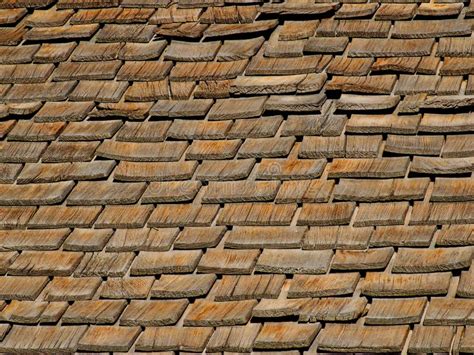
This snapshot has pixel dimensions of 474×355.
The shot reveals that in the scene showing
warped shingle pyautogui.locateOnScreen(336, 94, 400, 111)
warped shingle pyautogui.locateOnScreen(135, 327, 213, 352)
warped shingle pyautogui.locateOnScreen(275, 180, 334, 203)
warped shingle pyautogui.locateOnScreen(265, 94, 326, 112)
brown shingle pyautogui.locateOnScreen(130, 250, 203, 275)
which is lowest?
warped shingle pyautogui.locateOnScreen(135, 327, 213, 352)

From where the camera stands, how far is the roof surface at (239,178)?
505 cm

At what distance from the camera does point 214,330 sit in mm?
5098

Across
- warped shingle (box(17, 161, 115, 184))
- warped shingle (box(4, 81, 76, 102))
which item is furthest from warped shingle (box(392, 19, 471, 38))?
warped shingle (box(4, 81, 76, 102))

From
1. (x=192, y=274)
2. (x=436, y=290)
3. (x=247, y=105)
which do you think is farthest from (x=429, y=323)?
(x=247, y=105)

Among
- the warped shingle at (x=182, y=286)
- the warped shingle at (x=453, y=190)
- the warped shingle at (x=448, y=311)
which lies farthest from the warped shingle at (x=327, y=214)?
the warped shingle at (x=448, y=311)

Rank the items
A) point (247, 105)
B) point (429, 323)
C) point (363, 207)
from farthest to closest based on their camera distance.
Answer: point (247, 105) → point (363, 207) → point (429, 323)

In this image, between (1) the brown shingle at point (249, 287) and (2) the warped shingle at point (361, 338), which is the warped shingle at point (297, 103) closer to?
(1) the brown shingle at point (249, 287)

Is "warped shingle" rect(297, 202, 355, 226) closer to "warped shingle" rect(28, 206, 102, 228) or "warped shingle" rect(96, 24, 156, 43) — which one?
"warped shingle" rect(28, 206, 102, 228)

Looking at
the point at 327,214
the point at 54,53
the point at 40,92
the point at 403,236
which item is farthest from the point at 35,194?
the point at 403,236

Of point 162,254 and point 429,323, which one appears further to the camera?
point 162,254

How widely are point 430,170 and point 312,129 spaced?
0.64 metres

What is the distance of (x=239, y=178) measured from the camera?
5.56 m

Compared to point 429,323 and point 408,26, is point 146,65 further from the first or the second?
point 429,323

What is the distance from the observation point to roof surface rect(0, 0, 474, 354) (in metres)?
5.05
